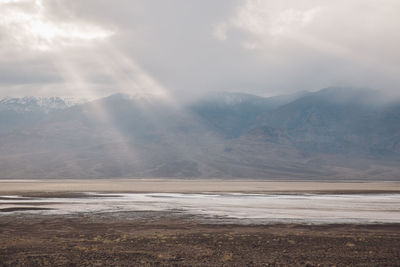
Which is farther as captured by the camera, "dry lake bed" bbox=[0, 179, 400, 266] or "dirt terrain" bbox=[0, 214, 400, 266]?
"dry lake bed" bbox=[0, 179, 400, 266]

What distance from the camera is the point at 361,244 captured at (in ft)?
101

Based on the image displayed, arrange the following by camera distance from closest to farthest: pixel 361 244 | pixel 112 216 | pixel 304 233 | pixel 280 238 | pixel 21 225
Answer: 1. pixel 361 244
2. pixel 280 238
3. pixel 304 233
4. pixel 21 225
5. pixel 112 216

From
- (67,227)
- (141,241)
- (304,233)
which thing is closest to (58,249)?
(141,241)

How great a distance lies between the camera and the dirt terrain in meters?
25.6

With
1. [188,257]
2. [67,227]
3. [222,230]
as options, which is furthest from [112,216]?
[188,257]

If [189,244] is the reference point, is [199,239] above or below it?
above

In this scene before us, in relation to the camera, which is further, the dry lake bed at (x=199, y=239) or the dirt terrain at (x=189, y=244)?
the dry lake bed at (x=199, y=239)

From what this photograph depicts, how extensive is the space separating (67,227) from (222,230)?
13.6 metres

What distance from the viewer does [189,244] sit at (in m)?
31.2

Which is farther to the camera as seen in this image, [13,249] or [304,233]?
[304,233]

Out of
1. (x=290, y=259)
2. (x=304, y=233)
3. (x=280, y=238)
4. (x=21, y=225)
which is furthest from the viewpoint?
(x=21, y=225)

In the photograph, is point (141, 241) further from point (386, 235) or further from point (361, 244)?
point (386, 235)

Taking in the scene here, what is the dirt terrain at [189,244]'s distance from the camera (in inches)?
1006

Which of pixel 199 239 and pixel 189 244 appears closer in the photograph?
pixel 189 244
